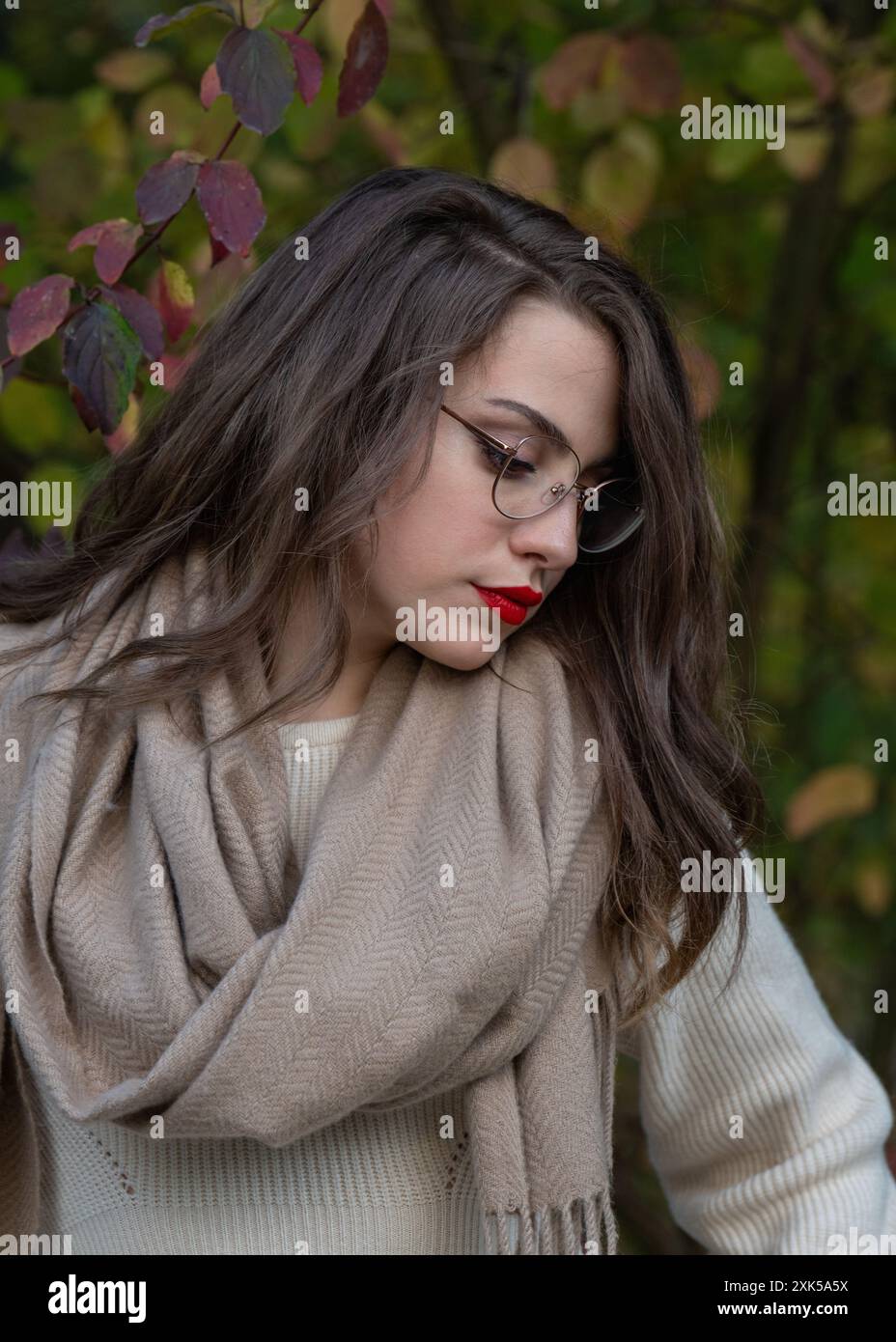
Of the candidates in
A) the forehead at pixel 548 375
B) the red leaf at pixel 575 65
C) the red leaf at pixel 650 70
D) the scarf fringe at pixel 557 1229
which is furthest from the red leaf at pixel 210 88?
the scarf fringe at pixel 557 1229

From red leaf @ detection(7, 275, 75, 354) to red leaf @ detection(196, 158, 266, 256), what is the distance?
0.49 ft

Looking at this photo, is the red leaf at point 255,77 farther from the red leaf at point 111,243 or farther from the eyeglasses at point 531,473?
the eyeglasses at point 531,473

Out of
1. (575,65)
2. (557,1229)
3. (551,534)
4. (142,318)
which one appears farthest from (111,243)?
(557,1229)

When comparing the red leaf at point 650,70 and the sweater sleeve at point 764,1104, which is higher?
the red leaf at point 650,70

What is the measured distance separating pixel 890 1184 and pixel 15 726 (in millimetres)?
947

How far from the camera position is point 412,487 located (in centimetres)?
121

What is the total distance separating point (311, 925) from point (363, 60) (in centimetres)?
84

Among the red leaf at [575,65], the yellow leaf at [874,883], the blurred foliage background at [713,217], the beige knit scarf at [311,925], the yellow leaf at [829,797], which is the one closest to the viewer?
the beige knit scarf at [311,925]

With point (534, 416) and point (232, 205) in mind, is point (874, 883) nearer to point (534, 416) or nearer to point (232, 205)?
point (534, 416)

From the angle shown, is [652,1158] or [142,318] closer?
[142,318]

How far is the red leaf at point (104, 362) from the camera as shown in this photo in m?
1.33

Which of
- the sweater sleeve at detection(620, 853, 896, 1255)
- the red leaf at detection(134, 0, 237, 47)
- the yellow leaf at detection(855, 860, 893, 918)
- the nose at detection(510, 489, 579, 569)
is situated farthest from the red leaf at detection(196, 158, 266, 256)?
the yellow leaf at detection(855, 860, 893, 918)

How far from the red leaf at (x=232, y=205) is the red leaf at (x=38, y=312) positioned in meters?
0.15

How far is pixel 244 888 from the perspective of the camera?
121 centimetres
